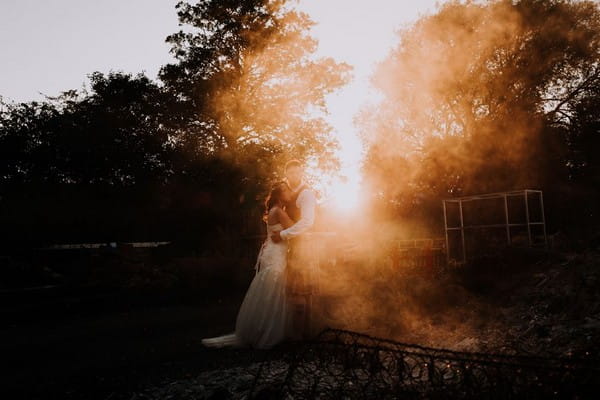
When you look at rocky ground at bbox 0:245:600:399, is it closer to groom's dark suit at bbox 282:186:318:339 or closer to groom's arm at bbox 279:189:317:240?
groom's dark suit at bbox 282:186:318:339

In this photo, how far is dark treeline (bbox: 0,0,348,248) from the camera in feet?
66.4

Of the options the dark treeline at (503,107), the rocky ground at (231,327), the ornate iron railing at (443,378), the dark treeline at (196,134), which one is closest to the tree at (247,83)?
the dark treeline at (196,134)

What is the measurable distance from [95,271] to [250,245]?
5967 mm

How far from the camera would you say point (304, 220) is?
578 centimetres

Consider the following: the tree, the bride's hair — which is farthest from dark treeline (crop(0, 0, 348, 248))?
the bride's hair

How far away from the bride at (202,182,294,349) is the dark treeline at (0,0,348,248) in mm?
12623

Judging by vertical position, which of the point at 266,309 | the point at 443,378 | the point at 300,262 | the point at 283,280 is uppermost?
the point at 300,262

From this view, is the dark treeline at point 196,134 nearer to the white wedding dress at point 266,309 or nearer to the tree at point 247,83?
the tree at point 247,83

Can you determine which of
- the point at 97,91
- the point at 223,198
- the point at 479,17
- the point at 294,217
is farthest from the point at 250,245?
the point at 479,17

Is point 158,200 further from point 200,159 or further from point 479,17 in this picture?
point 479,17

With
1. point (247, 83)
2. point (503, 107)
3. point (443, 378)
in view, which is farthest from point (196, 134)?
point (443, 378)

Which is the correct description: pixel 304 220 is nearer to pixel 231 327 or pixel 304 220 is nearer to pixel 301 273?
pixel 301 273

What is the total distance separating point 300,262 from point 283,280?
0.34 m

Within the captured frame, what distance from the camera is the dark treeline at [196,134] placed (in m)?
20.2
